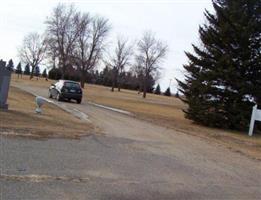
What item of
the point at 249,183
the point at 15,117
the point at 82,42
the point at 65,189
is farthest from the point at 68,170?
the point at 82,42

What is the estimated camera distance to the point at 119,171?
10555 millimetres

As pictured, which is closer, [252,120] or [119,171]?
[119,171]

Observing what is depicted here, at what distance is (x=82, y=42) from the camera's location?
87.9 meters

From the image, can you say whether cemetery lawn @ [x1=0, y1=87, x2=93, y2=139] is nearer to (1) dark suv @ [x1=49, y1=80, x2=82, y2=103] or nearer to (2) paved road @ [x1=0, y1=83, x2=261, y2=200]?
(2) paved road @ [x1=0, y1=83, x2=261, y2=200]

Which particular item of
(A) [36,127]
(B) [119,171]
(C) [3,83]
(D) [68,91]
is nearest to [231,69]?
(C) [3,83]

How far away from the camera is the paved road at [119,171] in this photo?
851 centimetres

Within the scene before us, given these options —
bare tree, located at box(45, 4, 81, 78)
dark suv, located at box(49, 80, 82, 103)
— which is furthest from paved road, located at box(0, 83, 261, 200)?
bare tree, located at box(45, 4, 81, 78)

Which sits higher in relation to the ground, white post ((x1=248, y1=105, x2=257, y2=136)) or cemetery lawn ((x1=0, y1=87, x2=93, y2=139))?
white post ((x1=248, y1=105, x2=257, y2=136))

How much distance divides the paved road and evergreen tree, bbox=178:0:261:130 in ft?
35.7

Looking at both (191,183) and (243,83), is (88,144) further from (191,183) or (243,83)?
(243,83)

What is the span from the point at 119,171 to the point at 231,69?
54.1 ft

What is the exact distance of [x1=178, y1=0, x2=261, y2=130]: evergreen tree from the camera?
2619 cm

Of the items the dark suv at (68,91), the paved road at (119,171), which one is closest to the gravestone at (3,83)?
the paved road at (119,171)

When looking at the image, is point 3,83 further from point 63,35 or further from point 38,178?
point 63,35
